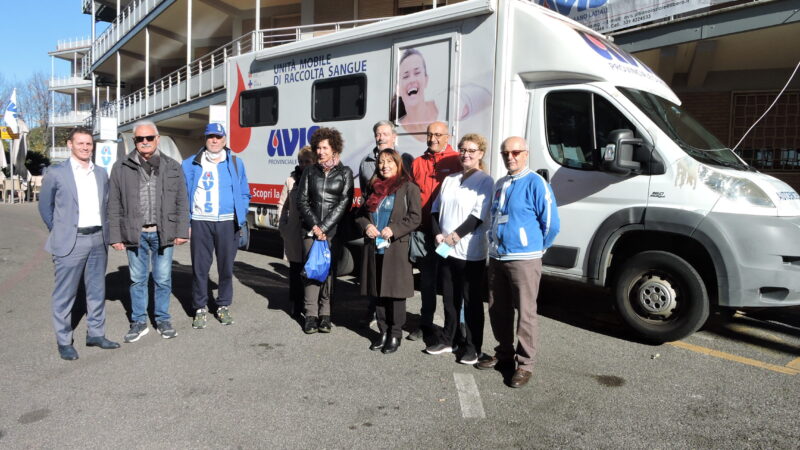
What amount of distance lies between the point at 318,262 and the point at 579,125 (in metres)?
2.69

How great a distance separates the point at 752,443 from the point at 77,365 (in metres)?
4.56

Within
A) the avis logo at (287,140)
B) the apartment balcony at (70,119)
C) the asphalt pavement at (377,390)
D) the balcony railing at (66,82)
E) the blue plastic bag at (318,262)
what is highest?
the balcony railing at (66,82)

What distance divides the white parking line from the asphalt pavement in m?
0.01

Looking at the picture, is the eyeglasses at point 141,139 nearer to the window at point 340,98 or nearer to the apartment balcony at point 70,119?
the window at point 340,98

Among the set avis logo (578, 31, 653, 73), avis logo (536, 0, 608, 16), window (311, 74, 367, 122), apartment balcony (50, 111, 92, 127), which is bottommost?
window (311, 74, 367, 122)

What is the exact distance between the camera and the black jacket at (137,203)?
463cm

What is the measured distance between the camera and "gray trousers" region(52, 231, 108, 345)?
4441 millimetres

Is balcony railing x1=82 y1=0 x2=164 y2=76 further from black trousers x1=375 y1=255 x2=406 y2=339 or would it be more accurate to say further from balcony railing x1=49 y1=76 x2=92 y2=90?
black trousers x1=375 y1=255 x2=406 y2=339

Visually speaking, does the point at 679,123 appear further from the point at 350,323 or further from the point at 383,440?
the point at 383,440

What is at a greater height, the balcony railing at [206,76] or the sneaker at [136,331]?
the balcony railing at [206,76]

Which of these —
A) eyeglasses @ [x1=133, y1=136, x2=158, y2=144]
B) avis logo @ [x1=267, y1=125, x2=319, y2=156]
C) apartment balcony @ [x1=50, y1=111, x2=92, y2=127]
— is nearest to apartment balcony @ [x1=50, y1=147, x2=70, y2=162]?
apartment balcony @ [x1=50, y1=111, x2=92, y2=127]

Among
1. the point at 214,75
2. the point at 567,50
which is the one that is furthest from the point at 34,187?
the point at 567,50

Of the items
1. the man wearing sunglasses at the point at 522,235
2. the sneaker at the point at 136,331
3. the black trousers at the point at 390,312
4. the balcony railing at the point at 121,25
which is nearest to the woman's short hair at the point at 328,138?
the black trousers at the point at 390,312

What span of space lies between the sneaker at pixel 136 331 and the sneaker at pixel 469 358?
9.05ft
